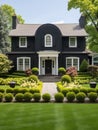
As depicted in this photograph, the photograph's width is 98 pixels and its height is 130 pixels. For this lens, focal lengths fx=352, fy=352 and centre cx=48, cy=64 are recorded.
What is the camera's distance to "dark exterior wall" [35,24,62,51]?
1850 inches

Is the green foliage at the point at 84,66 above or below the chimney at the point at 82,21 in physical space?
below

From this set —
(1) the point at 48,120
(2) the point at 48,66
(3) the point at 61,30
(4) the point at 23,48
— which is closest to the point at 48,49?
(2) the point at 48,66

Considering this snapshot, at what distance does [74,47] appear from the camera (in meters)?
48.1

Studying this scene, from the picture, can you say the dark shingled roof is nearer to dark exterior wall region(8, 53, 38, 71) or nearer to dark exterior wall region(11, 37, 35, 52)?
dark exterior wall region(11, 37, 35, 52)

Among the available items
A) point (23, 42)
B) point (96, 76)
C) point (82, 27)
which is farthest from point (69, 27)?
point (96, 76)

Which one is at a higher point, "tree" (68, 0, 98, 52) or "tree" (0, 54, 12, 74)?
"tree" (68, 0, 98, 52)

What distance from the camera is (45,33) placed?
47.1 metres

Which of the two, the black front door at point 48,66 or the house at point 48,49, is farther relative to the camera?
the black front door at point 48,66

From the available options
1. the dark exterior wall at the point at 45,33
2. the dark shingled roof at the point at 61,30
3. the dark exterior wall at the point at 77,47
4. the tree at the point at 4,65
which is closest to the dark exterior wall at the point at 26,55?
the dark exterior wall at the point at 45,33

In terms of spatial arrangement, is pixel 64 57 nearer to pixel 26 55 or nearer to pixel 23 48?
pixel 26 55

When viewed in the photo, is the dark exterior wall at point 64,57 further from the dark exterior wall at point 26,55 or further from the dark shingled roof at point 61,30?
the dark exterior wall at point 26,55

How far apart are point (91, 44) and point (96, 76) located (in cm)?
462

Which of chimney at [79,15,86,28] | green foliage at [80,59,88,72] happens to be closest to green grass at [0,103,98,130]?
green foliage at [80,59,88,72]

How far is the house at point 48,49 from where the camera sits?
1853 inches
